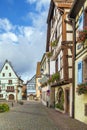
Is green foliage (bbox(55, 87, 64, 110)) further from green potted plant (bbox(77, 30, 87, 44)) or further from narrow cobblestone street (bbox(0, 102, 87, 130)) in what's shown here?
green potted plant (bbox(77, 30, 87, 44))

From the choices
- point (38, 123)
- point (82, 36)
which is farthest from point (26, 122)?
point (82, 36)

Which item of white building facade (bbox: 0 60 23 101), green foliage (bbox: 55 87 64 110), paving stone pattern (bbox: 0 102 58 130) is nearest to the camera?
paving stone pattern (bbox: 0 102 58 130)

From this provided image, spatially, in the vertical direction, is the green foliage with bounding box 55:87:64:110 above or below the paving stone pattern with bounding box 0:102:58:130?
above

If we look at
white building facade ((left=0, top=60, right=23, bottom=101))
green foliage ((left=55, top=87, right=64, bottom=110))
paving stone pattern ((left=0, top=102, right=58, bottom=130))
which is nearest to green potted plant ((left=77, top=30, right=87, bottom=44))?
paving stone pattern ((left=0, top=102, right=58, bottom=130))

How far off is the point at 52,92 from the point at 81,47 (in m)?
20.6

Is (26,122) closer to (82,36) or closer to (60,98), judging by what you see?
(82,36)

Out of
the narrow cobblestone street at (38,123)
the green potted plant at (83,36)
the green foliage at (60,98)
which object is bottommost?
the narrow cobblestone street at (38,123)

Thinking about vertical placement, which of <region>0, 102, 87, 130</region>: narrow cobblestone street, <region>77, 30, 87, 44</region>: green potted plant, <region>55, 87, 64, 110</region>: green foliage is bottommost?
<region>0, 102, 87, 130</region>: narrow cobblestone street

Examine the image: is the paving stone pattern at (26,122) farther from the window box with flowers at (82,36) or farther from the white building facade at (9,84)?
the white building facade at (9,84)

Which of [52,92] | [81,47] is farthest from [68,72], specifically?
[52,92]

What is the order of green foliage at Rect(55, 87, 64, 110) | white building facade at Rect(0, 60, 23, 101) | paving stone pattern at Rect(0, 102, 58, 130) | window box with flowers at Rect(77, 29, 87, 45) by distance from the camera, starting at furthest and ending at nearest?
white building facade at Rect(0, 60, 23, 101), green foliage at Rect(55, 87, 64, 110), window box with flowers at Rect(77, 29, 87, 45), paving stone pattern at Rect(0, 102, 58, 130)

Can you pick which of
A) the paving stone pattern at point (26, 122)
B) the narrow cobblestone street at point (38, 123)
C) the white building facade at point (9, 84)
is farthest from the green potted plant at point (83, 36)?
the white building facade at point (9, 84)

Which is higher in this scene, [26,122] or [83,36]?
[83,36]

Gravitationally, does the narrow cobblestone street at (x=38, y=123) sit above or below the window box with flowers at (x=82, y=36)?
below
